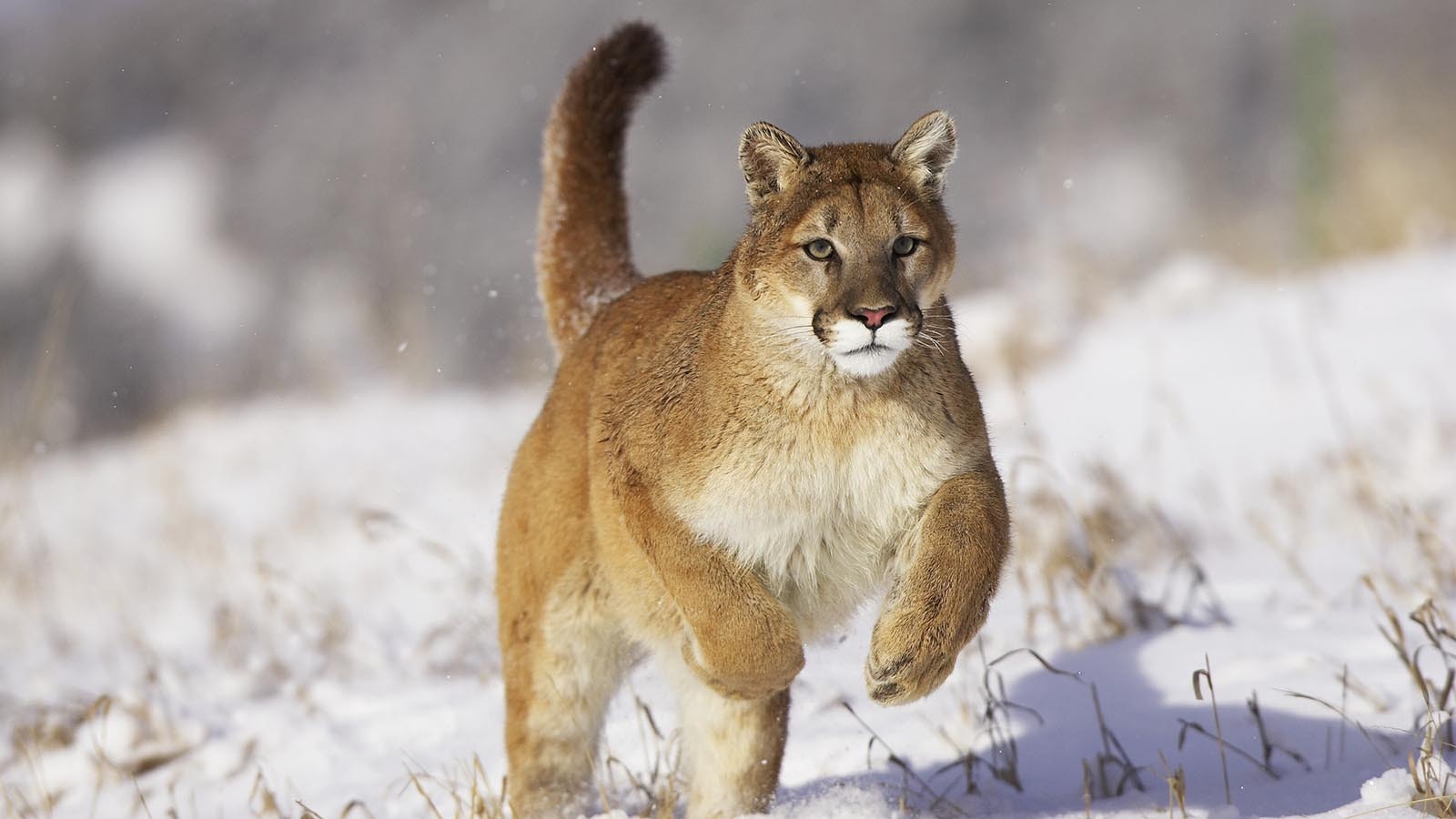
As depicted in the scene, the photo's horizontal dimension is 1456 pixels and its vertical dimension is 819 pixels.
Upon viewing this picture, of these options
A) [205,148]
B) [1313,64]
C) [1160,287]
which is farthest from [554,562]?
A: [205,148]

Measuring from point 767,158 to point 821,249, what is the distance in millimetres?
423

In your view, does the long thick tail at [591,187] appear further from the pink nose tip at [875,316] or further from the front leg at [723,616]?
the pink nose tip at [875,316]

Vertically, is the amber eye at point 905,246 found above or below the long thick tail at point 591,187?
below

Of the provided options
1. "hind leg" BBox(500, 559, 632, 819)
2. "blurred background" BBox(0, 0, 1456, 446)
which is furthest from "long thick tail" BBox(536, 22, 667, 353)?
"blurred background" BBox(0, 0, 1456, 446)

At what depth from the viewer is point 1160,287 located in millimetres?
12492

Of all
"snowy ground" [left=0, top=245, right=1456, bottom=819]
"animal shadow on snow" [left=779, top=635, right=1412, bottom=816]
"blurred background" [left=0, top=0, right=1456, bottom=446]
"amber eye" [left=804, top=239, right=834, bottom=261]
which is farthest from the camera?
"blurred background" [left=0, top=0, right=1456, bottom=446]

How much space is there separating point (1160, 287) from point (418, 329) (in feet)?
23.9

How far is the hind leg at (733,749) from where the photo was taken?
400 centimetres

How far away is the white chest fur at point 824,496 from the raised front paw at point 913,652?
27 centimetres

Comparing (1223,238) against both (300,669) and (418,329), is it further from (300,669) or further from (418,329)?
(300,669)

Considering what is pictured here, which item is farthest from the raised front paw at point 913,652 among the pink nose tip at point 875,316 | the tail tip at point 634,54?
the tail tip at point 634,54

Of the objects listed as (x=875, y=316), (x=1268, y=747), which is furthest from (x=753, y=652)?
(x=1268, y=747)

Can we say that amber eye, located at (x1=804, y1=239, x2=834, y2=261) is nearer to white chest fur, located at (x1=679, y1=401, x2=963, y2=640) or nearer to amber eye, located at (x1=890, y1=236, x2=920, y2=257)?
amber eye, located at (x1=890, y1=236, x2=920, y2=257)

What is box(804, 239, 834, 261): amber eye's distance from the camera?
336 cm
